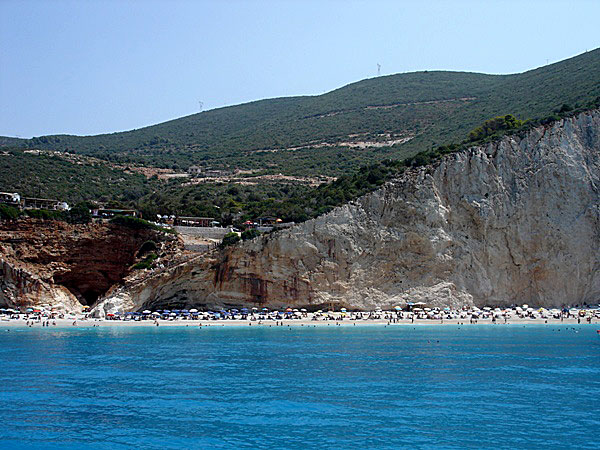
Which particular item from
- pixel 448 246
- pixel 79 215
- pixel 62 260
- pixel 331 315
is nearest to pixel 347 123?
pixel 448 246

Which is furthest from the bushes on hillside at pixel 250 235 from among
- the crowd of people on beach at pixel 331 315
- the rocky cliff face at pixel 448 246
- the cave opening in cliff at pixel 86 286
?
the cave opening in cliff at pixel 86 286

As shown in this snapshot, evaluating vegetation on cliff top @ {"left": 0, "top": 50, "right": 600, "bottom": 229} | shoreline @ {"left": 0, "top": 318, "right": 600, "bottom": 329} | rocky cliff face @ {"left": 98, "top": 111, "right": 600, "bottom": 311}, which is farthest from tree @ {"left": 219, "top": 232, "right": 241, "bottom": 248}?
shoreline @ {"left": 0, "top": 318, "right": 600, "bottom": 329}

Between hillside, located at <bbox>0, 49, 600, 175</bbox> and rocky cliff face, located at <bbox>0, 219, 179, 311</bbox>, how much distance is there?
1405 inches

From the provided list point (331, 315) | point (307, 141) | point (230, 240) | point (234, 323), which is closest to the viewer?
point (234, 323)

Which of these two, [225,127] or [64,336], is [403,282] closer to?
[64,336]

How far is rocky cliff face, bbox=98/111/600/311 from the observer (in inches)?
1860

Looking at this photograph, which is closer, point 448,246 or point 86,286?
point 448,246

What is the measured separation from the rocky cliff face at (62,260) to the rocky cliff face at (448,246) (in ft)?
16.3

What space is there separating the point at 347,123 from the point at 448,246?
58.6 meters

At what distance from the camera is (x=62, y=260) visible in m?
49.7

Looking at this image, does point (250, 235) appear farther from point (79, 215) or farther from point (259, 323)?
point (79, 215)

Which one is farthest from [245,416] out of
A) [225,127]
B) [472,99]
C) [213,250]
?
[225,127]

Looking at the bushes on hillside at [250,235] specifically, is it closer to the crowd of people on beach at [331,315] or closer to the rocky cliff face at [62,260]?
the crowd of people on beach at [331,315]

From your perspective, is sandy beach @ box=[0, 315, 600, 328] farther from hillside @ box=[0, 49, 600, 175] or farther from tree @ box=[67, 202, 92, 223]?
hillside @ box=[0, 49, 600, 175]
